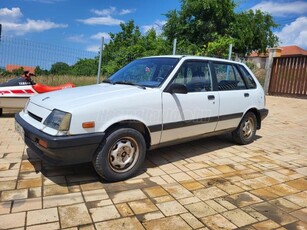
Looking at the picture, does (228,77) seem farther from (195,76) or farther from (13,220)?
(13,220)

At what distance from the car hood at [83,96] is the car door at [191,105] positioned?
520 millimetres

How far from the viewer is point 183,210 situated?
314 centimetres

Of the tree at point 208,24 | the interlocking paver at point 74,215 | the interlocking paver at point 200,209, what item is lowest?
the interlocking paver at point 74,215

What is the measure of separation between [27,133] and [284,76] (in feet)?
41.8

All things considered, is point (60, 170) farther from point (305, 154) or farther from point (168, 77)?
point (305, 154)

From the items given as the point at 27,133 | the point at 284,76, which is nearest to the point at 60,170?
the point at 27,133

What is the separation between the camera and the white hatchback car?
3.37m

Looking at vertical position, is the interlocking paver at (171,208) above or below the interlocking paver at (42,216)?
above

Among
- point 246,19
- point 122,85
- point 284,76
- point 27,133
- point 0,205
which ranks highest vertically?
point 246,19

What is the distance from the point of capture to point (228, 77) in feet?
17.9

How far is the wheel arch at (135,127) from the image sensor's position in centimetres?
368

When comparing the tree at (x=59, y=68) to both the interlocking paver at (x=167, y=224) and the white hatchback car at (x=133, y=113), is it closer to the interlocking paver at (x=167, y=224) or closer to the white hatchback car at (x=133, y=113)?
the white hatchback car at (x=133, y=113)

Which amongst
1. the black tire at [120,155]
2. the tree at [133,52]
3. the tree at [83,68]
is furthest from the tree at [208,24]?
the black tire at [120,155]

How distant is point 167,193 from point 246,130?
3.07 metres
